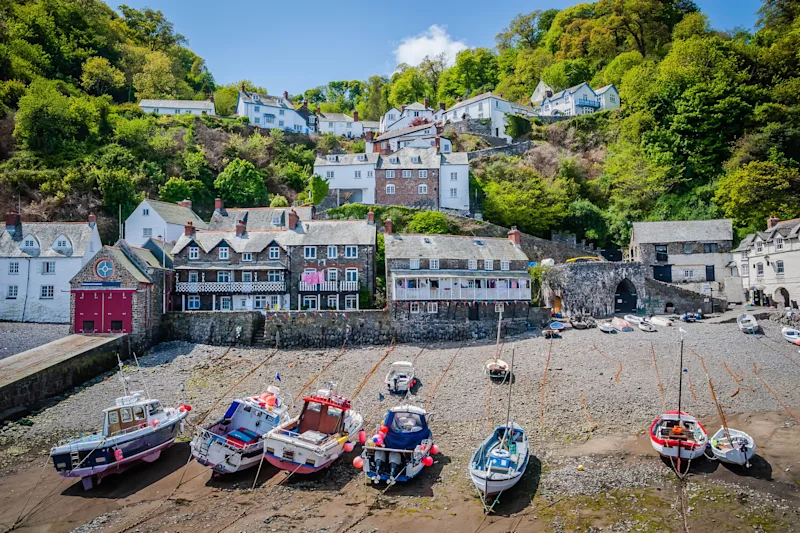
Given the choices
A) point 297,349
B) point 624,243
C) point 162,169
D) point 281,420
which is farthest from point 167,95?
point 281,420

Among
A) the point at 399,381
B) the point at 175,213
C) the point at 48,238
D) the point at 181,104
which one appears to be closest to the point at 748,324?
the point at 399,381

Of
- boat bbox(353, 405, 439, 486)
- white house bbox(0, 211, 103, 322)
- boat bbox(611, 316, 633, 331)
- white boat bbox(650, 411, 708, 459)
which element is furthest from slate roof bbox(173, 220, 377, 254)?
white boat bbox(650, 411, 708, 459)

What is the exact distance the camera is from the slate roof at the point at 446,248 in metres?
34.2

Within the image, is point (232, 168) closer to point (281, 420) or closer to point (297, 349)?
point (297, 349)

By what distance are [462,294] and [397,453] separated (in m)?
17.3

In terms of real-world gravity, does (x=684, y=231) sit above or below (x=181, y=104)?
below

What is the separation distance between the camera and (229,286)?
3369cm

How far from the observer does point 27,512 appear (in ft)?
48.3

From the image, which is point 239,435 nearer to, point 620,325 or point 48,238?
point 620,325

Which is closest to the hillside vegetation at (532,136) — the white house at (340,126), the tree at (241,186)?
the tree at (241,186)

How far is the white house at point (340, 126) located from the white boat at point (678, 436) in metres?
60.9

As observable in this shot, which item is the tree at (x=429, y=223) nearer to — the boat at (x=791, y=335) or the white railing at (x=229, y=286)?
the white railing at (x=229, y=286)

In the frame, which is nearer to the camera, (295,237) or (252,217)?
(295,237)

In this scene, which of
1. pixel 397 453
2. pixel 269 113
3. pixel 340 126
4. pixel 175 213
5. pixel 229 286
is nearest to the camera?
pixel 397 453
